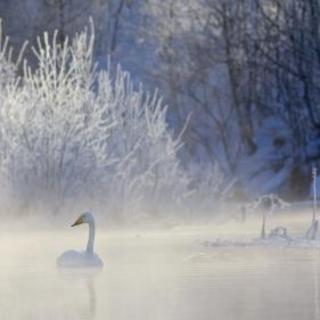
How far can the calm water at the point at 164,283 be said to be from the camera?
12.2 m

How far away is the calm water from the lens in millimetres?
12172

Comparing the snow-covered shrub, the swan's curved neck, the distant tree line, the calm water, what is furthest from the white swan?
the distant tree line

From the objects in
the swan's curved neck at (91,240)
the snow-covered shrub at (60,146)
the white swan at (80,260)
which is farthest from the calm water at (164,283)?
the snow-covered shrub at (60,146)

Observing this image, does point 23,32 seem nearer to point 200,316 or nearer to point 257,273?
point 257,273

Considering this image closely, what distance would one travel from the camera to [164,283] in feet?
46.6

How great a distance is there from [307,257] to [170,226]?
20.7 ft

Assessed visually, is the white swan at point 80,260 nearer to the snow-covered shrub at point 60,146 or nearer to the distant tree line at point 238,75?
the snow-covered shrub at point 60,146

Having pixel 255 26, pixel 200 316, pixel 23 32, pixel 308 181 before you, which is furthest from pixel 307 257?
pixel 23 32

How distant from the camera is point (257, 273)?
14.9 m

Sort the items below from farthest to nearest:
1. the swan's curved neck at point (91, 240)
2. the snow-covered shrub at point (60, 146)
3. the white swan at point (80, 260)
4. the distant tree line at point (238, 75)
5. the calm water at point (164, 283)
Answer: the distant tree line at point (238, 75)
the snow-covered shrub at point (60, 146)
the swan's curved neck at point (91, 240)
the white swan at point (80, 260)
the calm water at point (164, 283)

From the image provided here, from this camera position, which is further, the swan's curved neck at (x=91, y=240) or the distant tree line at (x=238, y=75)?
the distant tree line at (x=238, y=75)

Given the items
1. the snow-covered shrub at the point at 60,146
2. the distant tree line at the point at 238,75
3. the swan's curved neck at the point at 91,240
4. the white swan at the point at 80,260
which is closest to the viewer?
the white swan at the point at 80,260

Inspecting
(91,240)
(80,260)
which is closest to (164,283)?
(80,260)

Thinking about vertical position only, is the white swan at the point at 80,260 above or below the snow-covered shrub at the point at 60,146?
below
